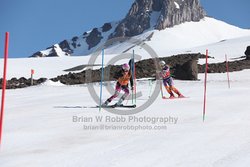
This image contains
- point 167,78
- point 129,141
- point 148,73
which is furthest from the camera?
point 148,73

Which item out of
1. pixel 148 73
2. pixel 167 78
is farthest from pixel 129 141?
pixel 148 73

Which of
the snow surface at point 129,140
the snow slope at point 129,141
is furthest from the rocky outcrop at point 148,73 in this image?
the snow slope at point 129,141

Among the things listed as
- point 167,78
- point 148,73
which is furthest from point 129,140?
point 148,73

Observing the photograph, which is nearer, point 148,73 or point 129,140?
point 129,140

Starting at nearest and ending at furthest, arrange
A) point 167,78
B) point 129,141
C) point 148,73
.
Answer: point 129,141
point 167,78
point 148,73

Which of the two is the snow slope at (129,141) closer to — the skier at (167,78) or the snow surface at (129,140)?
the snow surface at (129,140)

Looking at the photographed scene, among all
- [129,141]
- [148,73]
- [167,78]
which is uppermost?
[148,73]

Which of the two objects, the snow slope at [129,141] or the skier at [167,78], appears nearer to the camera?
the snow slope at [129,141]

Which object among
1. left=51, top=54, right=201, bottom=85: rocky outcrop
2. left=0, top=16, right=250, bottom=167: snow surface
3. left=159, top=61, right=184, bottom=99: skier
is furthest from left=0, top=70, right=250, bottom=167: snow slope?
left=51, top=54, right=201, bottom=85: rocky outcrop

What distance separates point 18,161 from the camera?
5641 millimetres

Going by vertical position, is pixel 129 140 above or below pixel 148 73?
below

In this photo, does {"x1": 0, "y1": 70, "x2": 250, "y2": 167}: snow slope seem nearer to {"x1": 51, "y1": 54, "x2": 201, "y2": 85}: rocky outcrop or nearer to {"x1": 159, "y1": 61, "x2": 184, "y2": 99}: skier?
{"x1": 159, "y1": 61, "x2": 184, "y2": 99}: skier

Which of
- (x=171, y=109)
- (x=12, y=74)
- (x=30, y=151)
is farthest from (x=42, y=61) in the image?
(x=30, y=151)

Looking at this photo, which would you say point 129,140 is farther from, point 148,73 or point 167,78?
point 148,73
